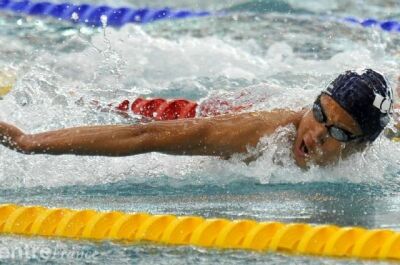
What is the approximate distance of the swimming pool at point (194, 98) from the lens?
3725mm

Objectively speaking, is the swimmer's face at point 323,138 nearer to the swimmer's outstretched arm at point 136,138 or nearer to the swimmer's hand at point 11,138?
the swimmer's outstretched arm at point 136,138

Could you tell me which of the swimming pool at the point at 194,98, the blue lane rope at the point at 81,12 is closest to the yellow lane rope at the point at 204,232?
the swimming pool at the point at 194,98

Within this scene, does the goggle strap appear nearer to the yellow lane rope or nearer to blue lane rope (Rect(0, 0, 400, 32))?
the yellow lane rope

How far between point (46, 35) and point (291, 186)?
4669mm

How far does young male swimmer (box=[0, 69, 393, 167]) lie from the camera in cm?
383

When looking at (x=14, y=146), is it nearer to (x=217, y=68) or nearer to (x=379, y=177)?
(x=379, y=177)

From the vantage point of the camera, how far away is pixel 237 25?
29.3ft

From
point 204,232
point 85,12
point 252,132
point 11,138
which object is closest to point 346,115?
point 252,132

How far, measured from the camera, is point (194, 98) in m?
6.38

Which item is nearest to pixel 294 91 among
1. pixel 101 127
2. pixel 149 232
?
pixel 101 127

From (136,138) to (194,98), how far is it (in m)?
2.57

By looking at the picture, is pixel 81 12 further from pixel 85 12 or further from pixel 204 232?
pixel 204 232

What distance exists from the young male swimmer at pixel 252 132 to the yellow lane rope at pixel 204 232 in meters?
0.38

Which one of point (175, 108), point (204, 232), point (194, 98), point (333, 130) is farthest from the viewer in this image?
point (194, 98)
